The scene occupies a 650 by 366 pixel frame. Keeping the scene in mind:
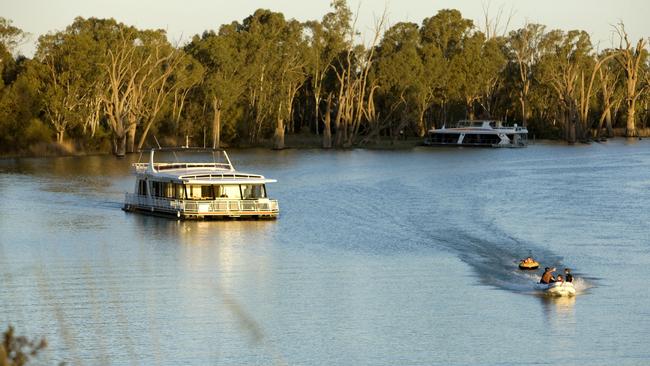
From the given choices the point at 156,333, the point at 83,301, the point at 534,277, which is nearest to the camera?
the point at 156,333

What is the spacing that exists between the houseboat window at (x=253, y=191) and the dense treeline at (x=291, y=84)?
53.0 meters

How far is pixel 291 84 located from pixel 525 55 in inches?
1778

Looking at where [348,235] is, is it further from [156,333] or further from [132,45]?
[132,45]

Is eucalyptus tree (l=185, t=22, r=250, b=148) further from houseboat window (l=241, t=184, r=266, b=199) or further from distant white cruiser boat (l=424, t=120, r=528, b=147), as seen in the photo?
houseboat window (l=241, t=184, r=266, b=199)

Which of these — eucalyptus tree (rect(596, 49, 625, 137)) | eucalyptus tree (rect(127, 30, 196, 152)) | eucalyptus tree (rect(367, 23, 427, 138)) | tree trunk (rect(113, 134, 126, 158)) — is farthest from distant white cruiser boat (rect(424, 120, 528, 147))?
tree trunk (rect(113, 134, 126, 158))

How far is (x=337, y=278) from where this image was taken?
36.3 m

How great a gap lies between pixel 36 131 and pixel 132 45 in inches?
591

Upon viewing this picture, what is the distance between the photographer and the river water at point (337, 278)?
26.8m

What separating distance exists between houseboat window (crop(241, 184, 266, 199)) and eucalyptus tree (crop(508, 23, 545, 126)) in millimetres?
106740

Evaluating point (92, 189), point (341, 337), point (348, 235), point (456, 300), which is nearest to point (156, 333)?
point (341, 337)

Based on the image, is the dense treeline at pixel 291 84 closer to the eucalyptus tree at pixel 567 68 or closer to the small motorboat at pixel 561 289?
the eucalyptus tree at pixel 567 68

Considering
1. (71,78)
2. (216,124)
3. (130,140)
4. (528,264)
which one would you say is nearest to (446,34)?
(216,124)

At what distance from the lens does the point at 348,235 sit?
4781 cm

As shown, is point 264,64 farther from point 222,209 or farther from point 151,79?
point 222,209
